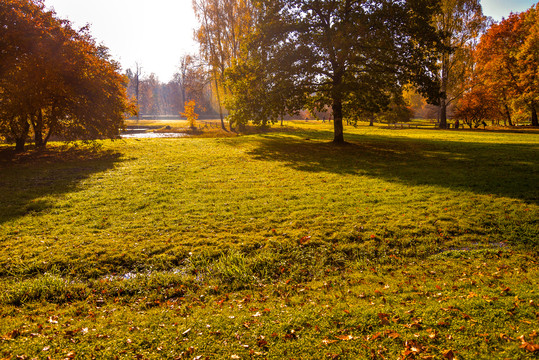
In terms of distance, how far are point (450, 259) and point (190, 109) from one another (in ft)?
138

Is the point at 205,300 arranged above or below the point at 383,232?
below

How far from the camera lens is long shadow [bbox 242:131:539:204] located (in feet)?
37.1

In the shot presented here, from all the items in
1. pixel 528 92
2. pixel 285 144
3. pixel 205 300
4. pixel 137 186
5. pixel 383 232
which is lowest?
pixel 205 300

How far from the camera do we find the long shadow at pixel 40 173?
1027 cm

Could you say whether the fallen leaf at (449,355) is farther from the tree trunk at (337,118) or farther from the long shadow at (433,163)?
the tree trunk at (337,118)

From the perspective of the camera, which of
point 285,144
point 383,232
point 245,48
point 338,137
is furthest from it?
point 285,144

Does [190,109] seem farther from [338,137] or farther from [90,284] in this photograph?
[90,284]

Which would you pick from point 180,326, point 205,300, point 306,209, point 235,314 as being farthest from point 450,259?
point 180,326

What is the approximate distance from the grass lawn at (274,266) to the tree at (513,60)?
1220 inches

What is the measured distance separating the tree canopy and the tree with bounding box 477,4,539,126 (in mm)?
42744

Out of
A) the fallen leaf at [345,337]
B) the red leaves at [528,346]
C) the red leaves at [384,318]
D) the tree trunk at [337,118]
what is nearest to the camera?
the red leaves at [528,346]

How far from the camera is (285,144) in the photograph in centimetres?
2494

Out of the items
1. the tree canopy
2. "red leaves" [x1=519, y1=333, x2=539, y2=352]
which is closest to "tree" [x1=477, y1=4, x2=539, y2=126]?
Result: "red leaves" [x1=519, y1=333, x2=539, y2=352]

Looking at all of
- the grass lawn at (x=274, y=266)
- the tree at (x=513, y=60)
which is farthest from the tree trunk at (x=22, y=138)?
the tree at (x=513, y=60)
